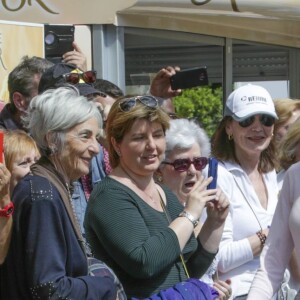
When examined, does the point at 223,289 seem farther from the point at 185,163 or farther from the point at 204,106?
the point at 204,106

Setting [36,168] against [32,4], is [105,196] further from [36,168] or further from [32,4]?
[32,4]

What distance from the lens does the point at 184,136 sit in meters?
4.26

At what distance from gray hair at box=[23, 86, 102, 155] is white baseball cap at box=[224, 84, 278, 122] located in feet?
4.70

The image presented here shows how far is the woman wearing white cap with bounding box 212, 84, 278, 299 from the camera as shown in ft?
13.7

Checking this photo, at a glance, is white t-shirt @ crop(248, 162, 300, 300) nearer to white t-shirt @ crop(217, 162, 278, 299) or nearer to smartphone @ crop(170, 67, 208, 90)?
white t-shirt @ crop(217, 162, 278, 299)

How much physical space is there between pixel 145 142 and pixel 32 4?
305 cm

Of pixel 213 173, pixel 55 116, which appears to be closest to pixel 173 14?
pixel 213 173

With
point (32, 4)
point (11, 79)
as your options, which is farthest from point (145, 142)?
point (32, 4)

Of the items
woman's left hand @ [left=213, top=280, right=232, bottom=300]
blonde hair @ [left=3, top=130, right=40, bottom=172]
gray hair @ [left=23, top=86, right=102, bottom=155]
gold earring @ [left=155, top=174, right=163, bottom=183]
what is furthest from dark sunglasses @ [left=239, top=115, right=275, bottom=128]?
gray hair @ [left=23, top=86, right=102, bottom=155]

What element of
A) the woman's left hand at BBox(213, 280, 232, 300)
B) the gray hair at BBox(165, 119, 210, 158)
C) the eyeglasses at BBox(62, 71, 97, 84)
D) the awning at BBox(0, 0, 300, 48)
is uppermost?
the awning at BBox(0, 0, 300, 48)

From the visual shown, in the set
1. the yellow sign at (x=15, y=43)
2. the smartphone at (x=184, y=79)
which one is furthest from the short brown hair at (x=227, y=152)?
the yellow sign at (x=15, y=43)

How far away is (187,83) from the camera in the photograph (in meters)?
Answer: 5.18

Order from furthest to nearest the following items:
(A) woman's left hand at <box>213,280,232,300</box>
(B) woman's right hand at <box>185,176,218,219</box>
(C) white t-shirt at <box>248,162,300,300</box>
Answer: (A) woman's left hand at <box>213,280,232,300</box> → (B) woman's right hand at <box>185,176,218,219</box> → (C) white t-shirt at <box>248,162,300,300</box>

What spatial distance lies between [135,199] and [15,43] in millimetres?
2657
